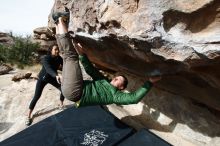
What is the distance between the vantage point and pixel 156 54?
391cm

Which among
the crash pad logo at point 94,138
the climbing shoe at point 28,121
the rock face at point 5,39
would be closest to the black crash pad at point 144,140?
the crash pad logo at point 94,138

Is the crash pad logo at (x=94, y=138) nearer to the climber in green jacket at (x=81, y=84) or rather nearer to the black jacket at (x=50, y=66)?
the climber in green jacket at (x=81, y=84)

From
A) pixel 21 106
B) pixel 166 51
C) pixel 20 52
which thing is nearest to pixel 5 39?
pixel 20 52

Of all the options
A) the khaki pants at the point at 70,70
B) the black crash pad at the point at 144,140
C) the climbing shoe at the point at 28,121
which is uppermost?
the khaki pants at the point at 70,70

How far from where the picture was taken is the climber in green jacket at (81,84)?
4.59 meters

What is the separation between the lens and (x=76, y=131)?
5.70m

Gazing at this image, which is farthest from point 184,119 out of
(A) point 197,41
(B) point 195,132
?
(A) point 197,41

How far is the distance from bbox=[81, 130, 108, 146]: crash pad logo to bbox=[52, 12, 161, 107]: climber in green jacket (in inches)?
29.3

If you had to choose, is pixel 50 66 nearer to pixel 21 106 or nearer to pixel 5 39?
pixel 21 106

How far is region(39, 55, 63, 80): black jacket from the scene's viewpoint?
6.69m

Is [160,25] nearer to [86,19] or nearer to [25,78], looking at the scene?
[86,19]

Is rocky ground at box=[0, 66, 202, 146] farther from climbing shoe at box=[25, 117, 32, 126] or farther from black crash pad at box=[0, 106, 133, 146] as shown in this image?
black crash pad at box=[0, 106, 133, 146]

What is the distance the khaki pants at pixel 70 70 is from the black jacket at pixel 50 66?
6.06 ft

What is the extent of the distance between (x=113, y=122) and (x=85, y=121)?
59 cm
